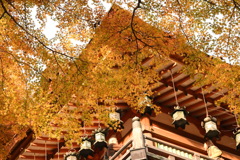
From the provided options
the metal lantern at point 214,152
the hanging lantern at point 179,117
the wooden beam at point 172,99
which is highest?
the wooden beam at point 172,99

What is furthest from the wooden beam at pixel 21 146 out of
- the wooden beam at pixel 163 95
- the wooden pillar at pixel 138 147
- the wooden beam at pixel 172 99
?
the wooden pillar at pixel 138 147

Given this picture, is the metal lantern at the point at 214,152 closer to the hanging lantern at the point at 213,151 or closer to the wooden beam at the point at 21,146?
the hanging lantern at the point at 213,151

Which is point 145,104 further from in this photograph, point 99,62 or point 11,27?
point 11,27

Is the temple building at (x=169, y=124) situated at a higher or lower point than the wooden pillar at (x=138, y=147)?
higher

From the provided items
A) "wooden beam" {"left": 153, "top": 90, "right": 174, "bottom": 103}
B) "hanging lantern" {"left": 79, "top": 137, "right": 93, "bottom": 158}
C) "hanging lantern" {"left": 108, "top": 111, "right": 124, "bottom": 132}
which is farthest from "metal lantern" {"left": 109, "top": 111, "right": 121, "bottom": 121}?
"wooden beam" {"left": 153, "top": 90, "right": 174, "bottom": 103}

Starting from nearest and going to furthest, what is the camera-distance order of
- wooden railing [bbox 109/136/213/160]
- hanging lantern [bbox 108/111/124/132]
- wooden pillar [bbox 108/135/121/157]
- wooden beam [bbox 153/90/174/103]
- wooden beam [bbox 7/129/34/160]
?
wooden railing [bbox 109/136/213/160] → hanging lantern [bbox 108/111/124/132] → wooden pillar [bbox 108/135/121/157] → wooden beam [bbox 153/90/174/103] → wooden beam [bbox 7/129/34/160]

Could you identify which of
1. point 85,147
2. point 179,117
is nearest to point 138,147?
point 179,117

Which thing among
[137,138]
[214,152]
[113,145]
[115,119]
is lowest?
[137,138]

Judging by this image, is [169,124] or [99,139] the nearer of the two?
[99,139]

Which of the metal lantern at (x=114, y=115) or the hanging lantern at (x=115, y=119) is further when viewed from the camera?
the metal lantern at (x=114, y=115)

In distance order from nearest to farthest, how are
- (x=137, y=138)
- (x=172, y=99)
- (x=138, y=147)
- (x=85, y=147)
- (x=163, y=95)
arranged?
(x=138, y=147)
(x=137, y=138)
(x=85, y=147)
(x=163, y=95)
(x=172, y=99)

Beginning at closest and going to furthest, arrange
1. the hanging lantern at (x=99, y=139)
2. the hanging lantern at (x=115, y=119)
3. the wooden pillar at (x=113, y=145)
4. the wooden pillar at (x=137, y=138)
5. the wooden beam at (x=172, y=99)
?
the wooden pillar at (x=137, y=138) < the hanging lantern at (x=115, y=119) < the hanging lantern at (x=99, y=139) < the wooden pillar at (x=113, y=145) < the wooden beam at (x=172, y=99)

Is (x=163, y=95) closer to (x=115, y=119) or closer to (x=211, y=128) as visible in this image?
(x=211, y=128)

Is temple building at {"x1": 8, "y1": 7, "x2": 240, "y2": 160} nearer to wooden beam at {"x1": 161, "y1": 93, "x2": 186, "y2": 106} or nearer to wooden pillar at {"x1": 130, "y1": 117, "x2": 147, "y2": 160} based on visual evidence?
wooden beam at {"x1": 161, "y1": 93, "x2": 186, "y2": 106}
